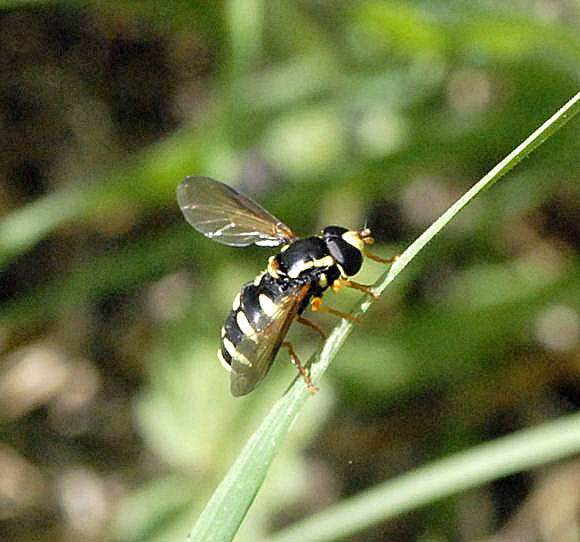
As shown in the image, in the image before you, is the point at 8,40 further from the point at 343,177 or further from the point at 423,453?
the point at 423,453

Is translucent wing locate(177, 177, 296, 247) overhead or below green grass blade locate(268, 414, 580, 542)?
overhead

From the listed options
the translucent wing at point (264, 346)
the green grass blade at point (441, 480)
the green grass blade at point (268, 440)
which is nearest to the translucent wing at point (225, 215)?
the translucent wing at point (264, 346)

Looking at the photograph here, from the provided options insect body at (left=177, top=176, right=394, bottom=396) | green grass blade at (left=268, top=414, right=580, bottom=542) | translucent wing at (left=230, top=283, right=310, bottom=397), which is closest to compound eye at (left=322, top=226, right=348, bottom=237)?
insect body at (left=177, top=176, right=394, bottom=396)

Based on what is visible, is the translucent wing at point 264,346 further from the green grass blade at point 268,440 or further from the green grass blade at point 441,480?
the green grass blade at point 441,480

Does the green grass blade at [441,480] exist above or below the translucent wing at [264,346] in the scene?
below

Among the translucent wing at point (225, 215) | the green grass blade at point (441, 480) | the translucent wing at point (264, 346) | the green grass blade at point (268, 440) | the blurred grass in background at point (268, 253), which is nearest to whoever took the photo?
the green grass blade at point (268, 440)

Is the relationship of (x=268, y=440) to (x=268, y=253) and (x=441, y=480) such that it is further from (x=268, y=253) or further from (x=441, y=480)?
(x=268, y=253)

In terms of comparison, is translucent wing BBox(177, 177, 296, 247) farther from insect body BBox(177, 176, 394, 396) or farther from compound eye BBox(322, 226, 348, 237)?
compound eye BBox(322, 226, 348, 237)
